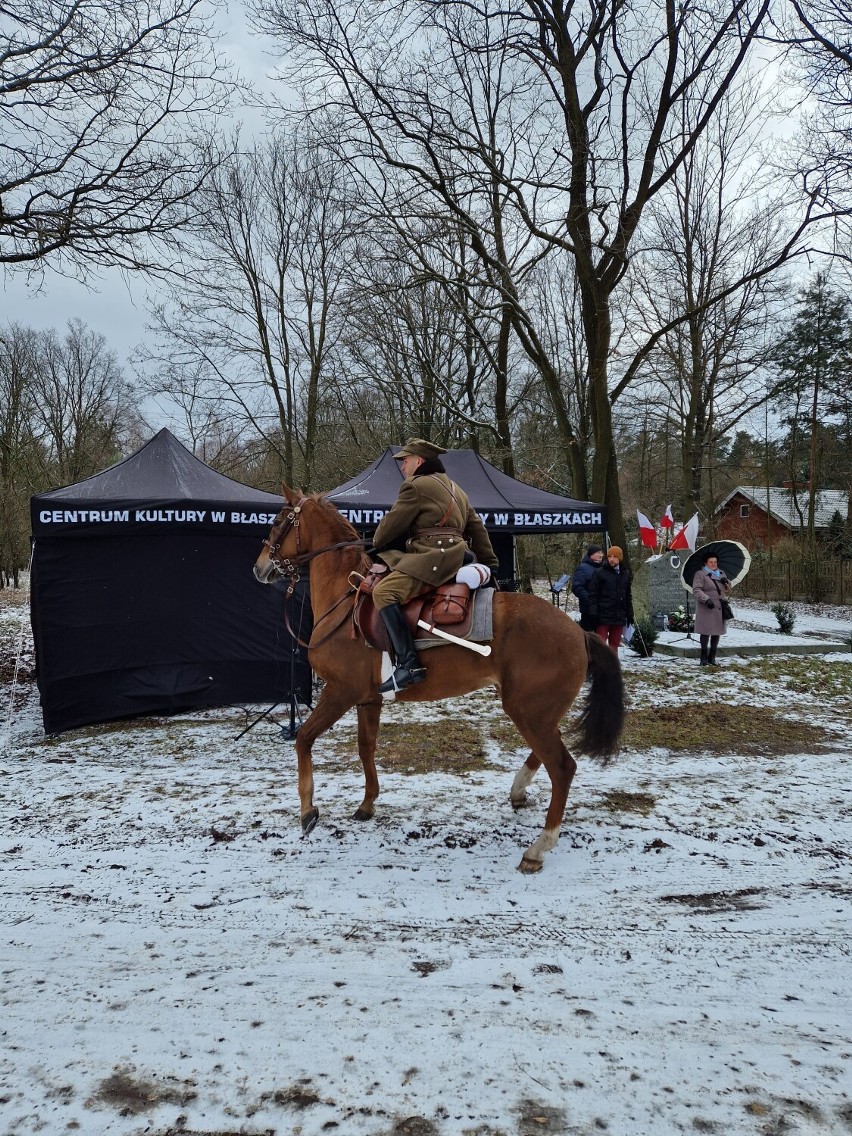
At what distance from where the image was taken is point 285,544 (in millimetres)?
5305

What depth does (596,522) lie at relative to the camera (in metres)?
10.9

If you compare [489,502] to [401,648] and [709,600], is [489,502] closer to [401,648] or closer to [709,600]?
[709,600]

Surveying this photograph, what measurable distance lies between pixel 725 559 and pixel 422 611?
10339 mm

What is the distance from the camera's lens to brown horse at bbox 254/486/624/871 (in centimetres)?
445

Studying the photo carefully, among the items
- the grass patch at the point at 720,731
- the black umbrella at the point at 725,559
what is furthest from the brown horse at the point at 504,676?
the black umbrella at the point at 725,559

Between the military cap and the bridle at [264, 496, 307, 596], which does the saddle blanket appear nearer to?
the military cap

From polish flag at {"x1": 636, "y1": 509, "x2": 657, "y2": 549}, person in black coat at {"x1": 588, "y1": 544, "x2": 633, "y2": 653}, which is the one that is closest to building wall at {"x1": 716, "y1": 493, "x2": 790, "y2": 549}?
polish flag at {"x1": 636, "y1": 509, "x2": 657, "y2": 549}

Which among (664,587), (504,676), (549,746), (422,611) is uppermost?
(422,611)

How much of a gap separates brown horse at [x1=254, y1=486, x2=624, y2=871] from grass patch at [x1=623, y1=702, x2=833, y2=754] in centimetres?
245

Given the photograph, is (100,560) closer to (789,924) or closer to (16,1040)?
(16,1040)

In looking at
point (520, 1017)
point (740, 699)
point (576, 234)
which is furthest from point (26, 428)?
point (520, 1017)

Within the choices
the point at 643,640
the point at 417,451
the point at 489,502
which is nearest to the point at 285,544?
the point at 417,451

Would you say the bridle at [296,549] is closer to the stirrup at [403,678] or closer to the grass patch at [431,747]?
the stirrup at [403,678]

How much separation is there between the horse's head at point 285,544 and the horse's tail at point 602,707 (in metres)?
2.39
